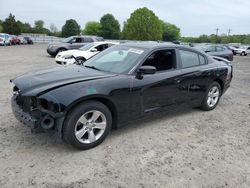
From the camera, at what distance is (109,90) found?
3.48m

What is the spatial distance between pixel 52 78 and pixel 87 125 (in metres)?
0.88

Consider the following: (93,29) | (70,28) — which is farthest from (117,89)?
(93,29)

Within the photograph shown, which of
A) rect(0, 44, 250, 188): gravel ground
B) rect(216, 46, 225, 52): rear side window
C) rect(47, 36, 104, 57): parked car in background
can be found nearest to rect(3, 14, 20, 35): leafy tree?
rect(47, 36, 104, 57): parked car in background

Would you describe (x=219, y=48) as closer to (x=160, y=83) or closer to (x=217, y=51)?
(x=217, y=51)

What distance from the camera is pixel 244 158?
3.40 metres

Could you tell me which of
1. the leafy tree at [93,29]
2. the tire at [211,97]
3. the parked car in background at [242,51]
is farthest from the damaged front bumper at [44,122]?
the leafy tree at [93,29]

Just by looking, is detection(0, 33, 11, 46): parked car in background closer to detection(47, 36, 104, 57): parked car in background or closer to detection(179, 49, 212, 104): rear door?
detection(47, 36, 104, 57): parked car in background

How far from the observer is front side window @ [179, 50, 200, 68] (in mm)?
4629

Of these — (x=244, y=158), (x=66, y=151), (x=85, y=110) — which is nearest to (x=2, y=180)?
(x=66, y=151)

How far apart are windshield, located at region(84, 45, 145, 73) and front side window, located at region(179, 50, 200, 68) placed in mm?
943

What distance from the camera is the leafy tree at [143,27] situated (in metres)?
68.8

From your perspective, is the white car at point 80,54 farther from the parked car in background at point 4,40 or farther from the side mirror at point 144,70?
the parked car in background at point 4,40

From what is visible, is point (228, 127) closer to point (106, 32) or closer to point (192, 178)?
point (192, 178)

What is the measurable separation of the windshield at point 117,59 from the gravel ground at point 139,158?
111 centimetres
